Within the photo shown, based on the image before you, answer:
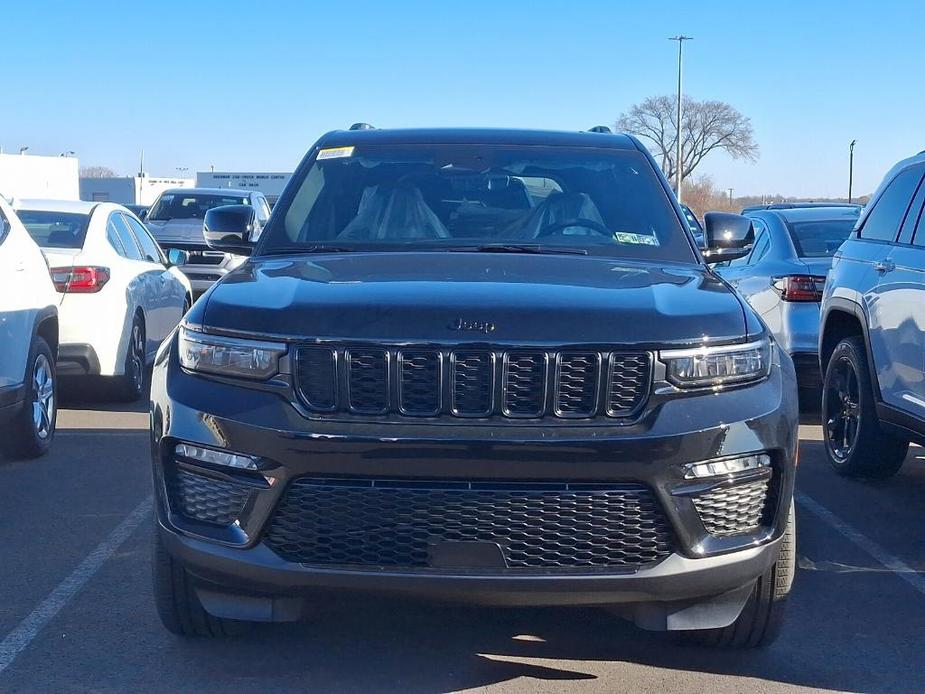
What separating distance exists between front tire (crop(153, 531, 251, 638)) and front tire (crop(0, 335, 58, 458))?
3.30m

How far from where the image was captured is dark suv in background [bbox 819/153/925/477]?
6141mm

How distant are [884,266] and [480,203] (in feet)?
8.18

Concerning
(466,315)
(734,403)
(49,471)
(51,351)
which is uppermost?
(466,315)

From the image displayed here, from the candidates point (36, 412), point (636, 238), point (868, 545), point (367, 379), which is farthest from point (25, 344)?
point (868, 545)


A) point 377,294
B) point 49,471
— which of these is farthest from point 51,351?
point 377,294

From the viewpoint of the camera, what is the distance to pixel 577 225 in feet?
16.8

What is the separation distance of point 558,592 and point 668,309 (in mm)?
919

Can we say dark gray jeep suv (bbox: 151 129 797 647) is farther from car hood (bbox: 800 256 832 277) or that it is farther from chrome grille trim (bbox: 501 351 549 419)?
car hood (bbox: 800 256 832 277)

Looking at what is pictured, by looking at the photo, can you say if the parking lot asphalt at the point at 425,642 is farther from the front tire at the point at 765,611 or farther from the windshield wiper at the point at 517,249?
the windshield wiper at the point at 517,249

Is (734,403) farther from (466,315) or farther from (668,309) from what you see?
(466,315)

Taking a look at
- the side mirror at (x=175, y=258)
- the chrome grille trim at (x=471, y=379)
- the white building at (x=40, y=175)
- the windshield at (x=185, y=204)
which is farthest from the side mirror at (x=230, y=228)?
the white building at (x=40, y=175)

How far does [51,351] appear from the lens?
7.77 meters

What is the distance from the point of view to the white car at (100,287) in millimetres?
9055

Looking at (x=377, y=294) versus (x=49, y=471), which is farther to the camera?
(x=49, y=471)
